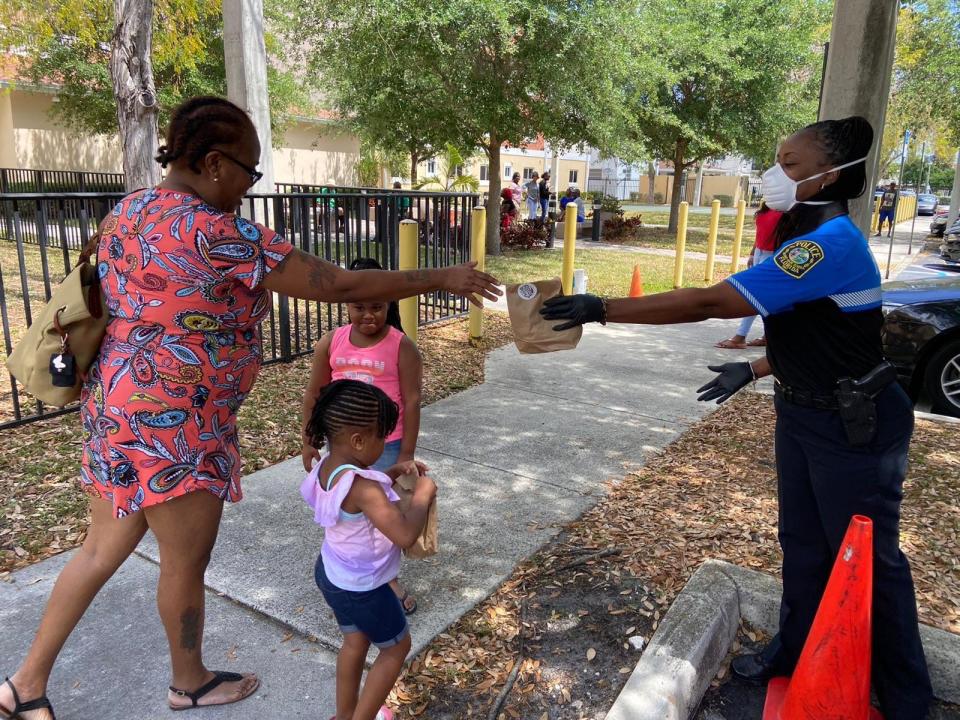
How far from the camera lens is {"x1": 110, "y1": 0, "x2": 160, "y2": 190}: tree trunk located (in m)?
7.16

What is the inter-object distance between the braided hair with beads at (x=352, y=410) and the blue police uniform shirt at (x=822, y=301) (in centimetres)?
118

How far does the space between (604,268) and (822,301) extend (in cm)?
1249

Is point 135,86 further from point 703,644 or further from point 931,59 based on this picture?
point 931,59

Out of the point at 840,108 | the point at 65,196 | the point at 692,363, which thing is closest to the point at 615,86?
the point at 692,363

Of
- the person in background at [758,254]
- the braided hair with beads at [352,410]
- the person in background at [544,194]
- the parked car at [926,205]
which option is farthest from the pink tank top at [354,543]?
the parked car at [926,205]

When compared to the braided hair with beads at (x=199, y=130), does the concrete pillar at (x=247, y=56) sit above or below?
above

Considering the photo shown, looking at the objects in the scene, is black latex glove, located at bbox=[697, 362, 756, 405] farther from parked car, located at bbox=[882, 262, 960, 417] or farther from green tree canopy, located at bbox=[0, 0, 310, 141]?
green tree canopy, located at bbox=[0, 0, 310, 141]

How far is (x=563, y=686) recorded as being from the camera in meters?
2.77

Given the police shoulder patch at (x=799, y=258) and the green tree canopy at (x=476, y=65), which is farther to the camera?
the green tree canopy at (x=476, y=65)

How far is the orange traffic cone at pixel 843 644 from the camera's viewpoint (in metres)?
2.32

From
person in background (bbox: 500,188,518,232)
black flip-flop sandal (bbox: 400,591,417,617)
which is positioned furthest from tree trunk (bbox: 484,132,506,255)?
black flip-flop sandal (bbox: 400,591,417,617)

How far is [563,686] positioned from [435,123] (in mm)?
14328

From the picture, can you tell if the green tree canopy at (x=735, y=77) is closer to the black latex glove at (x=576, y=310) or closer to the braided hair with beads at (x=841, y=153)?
the braided hair with beads at (x=841, y=153)

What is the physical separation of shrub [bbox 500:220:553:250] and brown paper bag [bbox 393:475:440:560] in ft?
53.5
